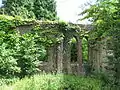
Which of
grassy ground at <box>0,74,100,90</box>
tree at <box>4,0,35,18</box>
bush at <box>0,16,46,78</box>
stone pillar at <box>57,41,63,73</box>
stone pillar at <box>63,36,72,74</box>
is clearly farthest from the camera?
tree at <box>4,0,35,18</box>

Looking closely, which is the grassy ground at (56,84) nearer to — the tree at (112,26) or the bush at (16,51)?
the tree at (112,26)

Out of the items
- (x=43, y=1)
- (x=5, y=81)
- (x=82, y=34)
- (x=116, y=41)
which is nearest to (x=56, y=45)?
(x=82, y=34)

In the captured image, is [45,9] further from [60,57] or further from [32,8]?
[60,57]

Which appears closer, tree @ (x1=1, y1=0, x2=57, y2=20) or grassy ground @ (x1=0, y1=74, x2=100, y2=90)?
grassy ground @ (x1=0, y1=74, x2=100, y2=90)

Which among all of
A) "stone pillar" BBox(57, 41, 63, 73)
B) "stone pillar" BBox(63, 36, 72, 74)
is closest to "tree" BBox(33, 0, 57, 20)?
"stone pillar" BBox(63, 36, 72, 74)

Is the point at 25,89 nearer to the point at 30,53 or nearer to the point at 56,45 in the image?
the point at 30,53

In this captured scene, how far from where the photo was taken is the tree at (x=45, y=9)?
2703cm

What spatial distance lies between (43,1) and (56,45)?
42.9 ft

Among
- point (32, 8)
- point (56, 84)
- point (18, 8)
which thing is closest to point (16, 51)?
point (56, 84)

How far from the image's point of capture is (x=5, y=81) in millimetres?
12133

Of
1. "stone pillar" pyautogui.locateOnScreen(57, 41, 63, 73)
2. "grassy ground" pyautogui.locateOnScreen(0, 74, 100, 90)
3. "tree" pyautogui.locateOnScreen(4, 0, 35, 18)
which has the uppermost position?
"tree" pyautogui.locateOnScreen(4, 0, 35, 18)

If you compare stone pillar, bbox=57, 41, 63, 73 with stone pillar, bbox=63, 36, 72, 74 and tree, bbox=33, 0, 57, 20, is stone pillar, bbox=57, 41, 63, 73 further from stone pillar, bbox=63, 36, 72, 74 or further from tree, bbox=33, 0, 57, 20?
tree, bbox=33, 0, 57, 20

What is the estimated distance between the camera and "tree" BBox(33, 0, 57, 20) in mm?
27031

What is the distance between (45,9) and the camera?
27453mm
